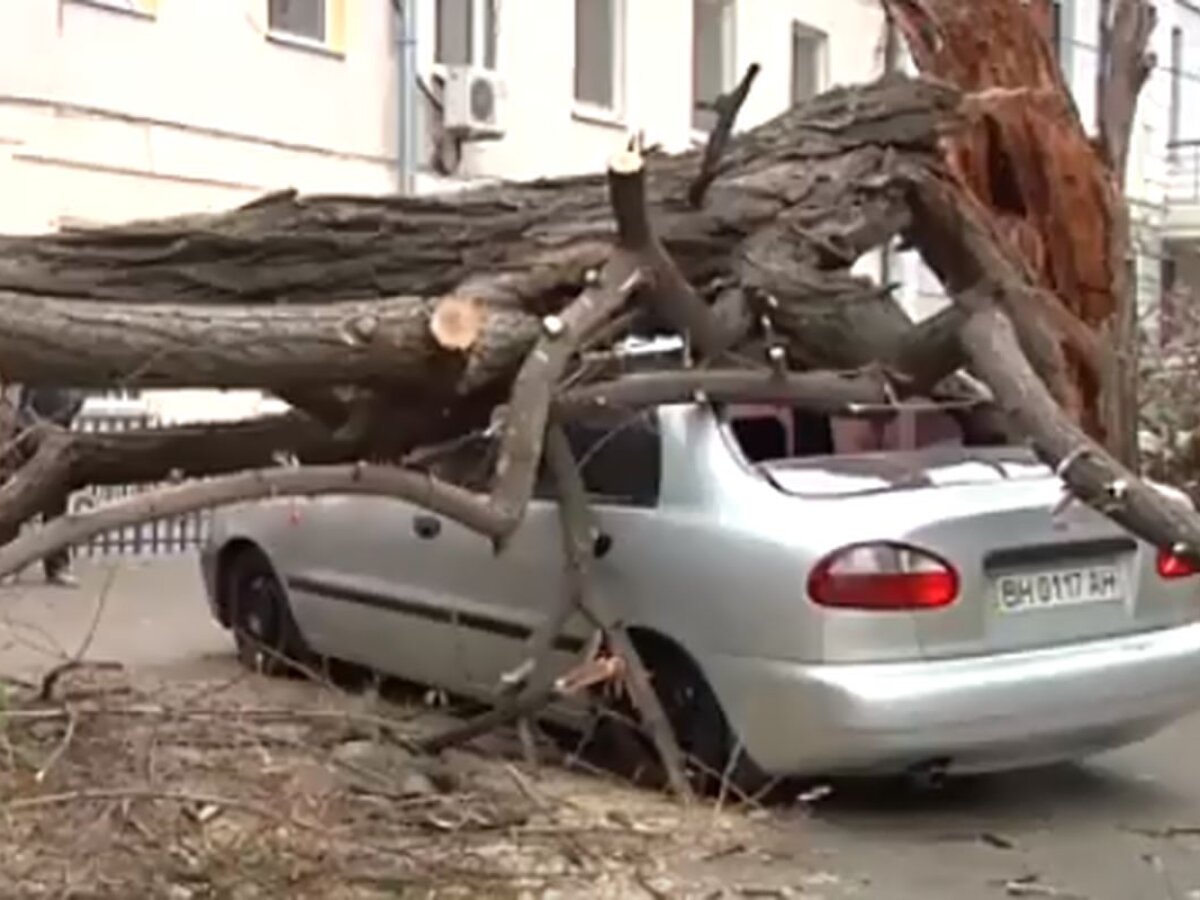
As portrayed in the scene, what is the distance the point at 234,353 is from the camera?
6492 mm

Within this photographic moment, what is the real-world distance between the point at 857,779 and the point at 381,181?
11.8m

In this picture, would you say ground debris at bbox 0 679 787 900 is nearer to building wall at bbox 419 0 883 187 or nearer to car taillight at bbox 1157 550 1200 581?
car taillight at bbox 1157 550 1200 581

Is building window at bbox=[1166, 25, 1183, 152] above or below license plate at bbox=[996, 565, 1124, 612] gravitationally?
above

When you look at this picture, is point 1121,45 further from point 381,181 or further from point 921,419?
point 381,181

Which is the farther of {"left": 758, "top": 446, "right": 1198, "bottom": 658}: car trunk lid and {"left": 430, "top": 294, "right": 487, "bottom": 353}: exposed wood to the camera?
{"left": 758, "top": 446, "right": 1198, "bottom": 658}: car trunk lid

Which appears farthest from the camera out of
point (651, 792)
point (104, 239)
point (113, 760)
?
point (651, 792)

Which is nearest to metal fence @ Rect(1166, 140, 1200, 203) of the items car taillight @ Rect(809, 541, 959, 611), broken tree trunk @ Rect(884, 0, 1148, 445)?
broken tree trunk @ Rect(884, 0, 1148, 445)

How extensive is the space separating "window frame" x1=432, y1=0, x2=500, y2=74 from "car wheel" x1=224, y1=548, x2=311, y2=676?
33.5ft

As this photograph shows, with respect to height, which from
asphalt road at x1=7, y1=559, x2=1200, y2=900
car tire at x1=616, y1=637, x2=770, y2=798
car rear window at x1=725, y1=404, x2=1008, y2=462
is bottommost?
asphalt road at x1=7, y1=559, x2=1200, y2=900

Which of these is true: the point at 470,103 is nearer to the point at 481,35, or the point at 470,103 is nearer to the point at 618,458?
the point at 481,35

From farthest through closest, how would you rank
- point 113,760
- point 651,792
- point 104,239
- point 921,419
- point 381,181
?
1. point 381,181
2. point 921,419
3. point 651,792
4. point 104,239
5. point 113,760

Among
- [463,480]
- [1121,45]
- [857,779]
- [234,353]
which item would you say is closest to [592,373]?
[463,480]

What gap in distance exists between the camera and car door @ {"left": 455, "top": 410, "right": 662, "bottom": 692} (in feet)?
26.0

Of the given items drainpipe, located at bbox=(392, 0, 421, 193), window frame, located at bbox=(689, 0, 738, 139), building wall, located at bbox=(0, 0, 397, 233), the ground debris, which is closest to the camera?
the ground debris
